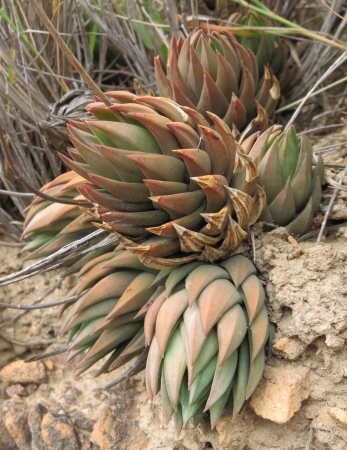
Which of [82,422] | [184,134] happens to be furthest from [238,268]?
[82,422]

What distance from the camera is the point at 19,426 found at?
4.20 feet

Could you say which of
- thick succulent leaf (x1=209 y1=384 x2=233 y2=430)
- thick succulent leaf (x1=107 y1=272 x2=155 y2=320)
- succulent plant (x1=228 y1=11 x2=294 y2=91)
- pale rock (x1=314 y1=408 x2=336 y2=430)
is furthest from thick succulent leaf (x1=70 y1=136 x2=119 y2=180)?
succulent plant (x1=228 y1=11 x2=294 y2=91)

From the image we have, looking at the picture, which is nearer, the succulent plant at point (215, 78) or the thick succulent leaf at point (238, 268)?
the thick succulent leaf at point (238, 268)

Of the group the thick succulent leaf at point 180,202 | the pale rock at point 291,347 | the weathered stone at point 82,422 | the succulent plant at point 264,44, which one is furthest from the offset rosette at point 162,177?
the succulent plant at point 264,44

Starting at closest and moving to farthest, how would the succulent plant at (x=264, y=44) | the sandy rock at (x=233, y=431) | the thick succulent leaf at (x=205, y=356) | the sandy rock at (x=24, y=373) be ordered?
1. the thick succulent leaf at (x=205, y=356)
2. the sandy rock at (x=233, y=431)
3. the sandy rock at (x=24, y=373)
4. the succulent plant at (x=264, y=44)

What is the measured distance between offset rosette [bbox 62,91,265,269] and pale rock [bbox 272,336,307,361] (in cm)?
21

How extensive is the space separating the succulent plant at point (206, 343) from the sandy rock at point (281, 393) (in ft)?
0.14

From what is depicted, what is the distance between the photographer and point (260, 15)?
59.0 inches

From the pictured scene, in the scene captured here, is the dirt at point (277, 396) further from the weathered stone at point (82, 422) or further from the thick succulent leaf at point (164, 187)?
the thick succulent leaf at point (164, 187)

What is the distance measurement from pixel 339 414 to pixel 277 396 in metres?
0.11

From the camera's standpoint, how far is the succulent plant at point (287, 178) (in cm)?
107

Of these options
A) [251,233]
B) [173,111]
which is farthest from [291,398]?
[173,111]

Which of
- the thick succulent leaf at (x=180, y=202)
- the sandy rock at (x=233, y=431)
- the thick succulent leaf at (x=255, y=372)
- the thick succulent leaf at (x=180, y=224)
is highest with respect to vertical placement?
the thick succulent leaf at (x=180, y=202)

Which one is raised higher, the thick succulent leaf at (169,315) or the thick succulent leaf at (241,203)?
the thick succulent leaf at (241,203)
